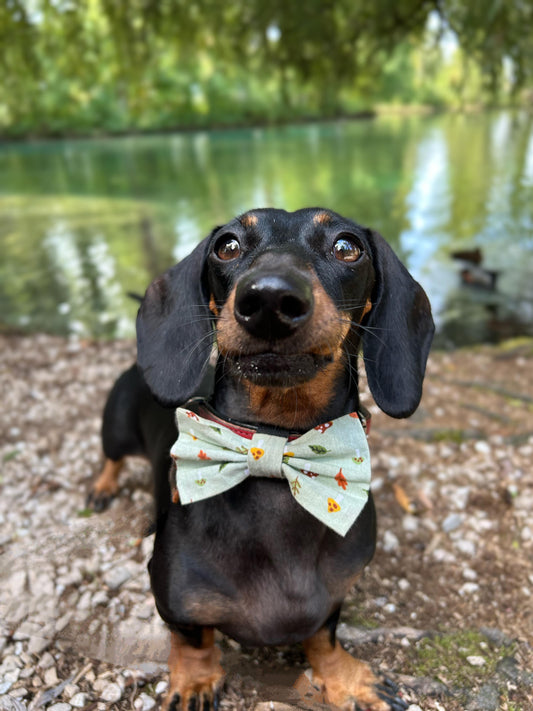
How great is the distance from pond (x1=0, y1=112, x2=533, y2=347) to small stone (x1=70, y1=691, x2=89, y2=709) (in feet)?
12.6

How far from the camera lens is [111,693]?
2.18 m

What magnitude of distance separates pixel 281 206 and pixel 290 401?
9.88 m

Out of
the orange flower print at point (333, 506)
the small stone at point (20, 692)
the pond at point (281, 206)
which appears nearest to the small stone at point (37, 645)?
the small stone at point (20, 692)

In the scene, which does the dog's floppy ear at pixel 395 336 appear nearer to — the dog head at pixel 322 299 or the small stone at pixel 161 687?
the dog head at pixel 322 299

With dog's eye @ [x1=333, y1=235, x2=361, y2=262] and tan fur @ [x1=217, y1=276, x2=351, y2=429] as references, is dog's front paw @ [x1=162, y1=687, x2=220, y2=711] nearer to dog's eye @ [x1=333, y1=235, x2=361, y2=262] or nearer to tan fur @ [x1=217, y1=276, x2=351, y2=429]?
tan fur @ [x1=217, y1=276, x2=351, y2=429]

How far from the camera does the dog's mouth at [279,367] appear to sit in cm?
170

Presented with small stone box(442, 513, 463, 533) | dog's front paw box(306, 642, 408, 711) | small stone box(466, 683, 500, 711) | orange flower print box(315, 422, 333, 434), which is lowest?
small stone box(442, 513, 463, 533)

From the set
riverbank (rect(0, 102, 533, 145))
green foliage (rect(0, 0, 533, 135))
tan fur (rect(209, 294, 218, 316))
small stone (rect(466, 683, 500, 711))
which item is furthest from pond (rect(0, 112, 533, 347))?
riverbank (rect(0, 102, 533, 145))

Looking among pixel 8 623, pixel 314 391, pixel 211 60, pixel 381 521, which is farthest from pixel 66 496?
pixel 211 60

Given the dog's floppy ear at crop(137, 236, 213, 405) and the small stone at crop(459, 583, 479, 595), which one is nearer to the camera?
the dog's floppy ear at crop(137, 236, 213, 405)

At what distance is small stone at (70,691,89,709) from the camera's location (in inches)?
84.0

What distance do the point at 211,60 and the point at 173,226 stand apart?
4513 mm

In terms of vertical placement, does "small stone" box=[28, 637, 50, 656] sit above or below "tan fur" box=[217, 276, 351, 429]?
below

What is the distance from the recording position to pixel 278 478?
2.02m
